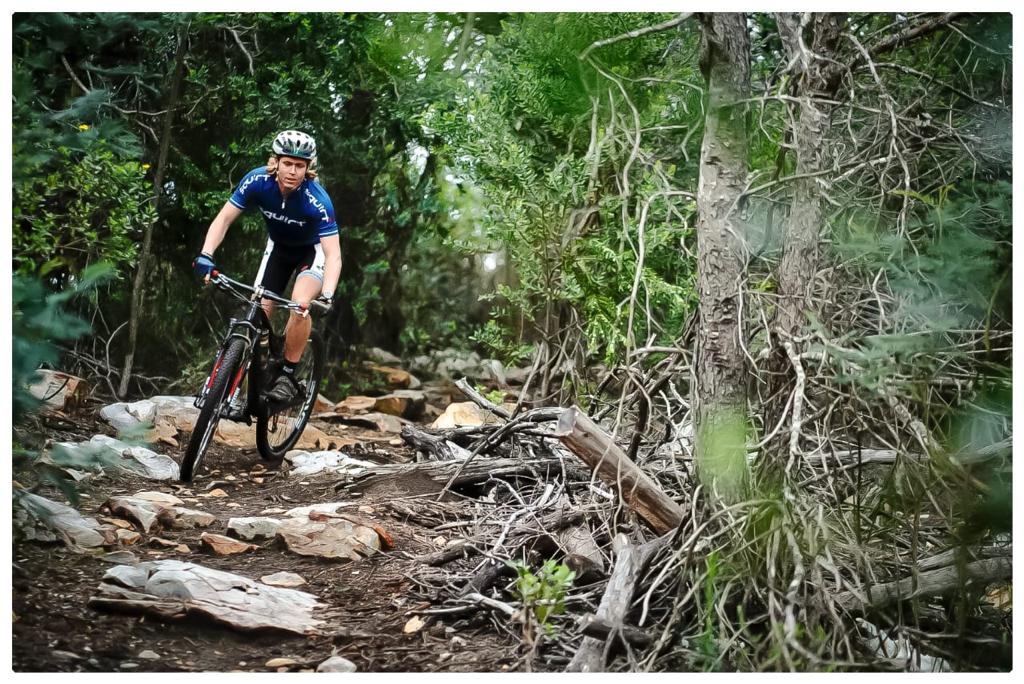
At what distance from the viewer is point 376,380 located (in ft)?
13.2

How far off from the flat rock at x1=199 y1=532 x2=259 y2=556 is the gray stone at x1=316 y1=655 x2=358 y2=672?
0.47 m

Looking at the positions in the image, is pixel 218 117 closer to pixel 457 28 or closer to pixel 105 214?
pixel 105 214

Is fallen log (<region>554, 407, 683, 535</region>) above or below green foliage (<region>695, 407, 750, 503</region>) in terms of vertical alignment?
below

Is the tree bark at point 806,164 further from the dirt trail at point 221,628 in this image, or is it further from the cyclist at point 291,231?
the cyclist at point 291,231

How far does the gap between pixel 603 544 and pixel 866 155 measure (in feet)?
3.87

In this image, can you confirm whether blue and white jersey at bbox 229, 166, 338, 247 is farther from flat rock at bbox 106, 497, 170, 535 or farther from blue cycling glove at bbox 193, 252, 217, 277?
flat rock at bbox 106, 497, 170, 535

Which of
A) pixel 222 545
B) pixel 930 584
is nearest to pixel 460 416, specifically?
pixel 222 545

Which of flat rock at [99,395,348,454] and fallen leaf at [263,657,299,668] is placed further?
flat rock at [99,395,348,454]

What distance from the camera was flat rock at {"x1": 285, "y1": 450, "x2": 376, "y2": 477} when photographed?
3.23 meters

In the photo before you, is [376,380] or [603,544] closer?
[603,544]

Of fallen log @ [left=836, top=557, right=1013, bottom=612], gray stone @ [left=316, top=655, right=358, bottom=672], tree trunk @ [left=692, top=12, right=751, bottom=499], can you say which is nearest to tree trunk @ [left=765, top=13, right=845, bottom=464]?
tree trunk @ [left=692, top=12, right=751, bottom=499]

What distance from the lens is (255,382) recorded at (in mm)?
3127

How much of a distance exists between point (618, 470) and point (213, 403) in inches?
54.3

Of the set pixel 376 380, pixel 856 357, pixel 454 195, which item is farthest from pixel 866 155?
pixel 376 380
